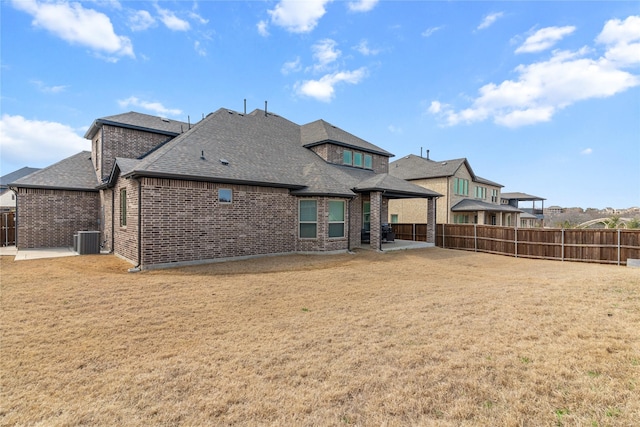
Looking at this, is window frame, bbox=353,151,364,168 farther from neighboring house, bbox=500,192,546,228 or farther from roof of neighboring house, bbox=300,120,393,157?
neighboring house, bbox=500,192,546,228

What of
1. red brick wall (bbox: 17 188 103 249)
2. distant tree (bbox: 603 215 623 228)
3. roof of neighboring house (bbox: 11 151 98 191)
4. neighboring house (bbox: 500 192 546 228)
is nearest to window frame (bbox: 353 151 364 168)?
roof of neighboring house (bbox: 11 151 98 191)

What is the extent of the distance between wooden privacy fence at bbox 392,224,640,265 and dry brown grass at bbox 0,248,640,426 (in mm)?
7643

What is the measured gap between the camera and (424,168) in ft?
93.8

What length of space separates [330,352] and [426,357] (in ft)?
4.10

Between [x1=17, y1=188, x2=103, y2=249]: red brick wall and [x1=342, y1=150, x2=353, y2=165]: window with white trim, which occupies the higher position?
[x1=342, y1=150, x2=353, y2=165]: window with white trim

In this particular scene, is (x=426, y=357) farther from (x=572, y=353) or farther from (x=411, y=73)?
(x=411, y=73)

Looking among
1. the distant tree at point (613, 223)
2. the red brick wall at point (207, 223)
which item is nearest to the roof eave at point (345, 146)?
the red brick wall at point (207, 223)

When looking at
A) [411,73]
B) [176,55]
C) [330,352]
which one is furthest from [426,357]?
[411,73]

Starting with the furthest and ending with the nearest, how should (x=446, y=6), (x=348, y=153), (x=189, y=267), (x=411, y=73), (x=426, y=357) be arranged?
(x=348, y=153), (x=411, y=73), (x=446, y=6), (x=189, y=267), (x=426, y=357)

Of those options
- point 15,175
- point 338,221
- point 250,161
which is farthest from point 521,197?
point 15,175

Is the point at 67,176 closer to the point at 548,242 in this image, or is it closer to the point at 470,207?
the point at 548,242

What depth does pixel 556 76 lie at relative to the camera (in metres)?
12.3

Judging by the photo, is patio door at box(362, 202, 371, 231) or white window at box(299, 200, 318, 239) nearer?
white window at box(299, 200, 318, 239)

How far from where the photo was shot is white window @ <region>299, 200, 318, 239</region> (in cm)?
Answer: 1366
